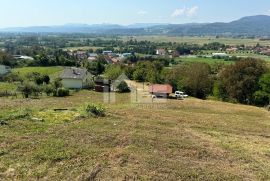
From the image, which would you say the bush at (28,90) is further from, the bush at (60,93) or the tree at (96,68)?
the tree at (96,68)

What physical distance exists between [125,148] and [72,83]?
42.6 metres

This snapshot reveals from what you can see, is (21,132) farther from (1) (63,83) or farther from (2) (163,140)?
(1) (63,83)

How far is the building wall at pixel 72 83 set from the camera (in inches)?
2399

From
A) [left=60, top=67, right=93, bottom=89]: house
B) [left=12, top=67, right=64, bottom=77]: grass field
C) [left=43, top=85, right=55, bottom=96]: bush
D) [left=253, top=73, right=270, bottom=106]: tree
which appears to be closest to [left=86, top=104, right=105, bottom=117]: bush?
[left=43, top=85, right=55, bottom=96]: bush

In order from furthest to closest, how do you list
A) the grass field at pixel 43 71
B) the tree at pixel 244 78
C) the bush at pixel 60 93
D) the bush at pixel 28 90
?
the grass field at pixel 43 71 → the tree at pixel 244 78 → the bush at pixel 60 93 → the bush at pixel 28 90

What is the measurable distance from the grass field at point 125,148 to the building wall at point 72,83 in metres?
30.7

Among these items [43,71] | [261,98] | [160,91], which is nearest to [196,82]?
[160,91]

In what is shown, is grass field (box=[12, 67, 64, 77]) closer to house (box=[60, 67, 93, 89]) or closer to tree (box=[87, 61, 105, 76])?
tree (box=[87, 61, 105, 76])

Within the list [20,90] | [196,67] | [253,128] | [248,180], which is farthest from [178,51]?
[248,180]

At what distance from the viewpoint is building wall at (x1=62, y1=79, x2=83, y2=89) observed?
200 ft

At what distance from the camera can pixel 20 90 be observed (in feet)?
155

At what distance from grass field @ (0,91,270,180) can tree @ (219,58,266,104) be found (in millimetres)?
23311

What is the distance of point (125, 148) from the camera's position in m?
20.0

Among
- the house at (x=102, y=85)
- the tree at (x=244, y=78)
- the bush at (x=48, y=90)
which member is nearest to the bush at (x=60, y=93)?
the bush at (x=48, y=90)
